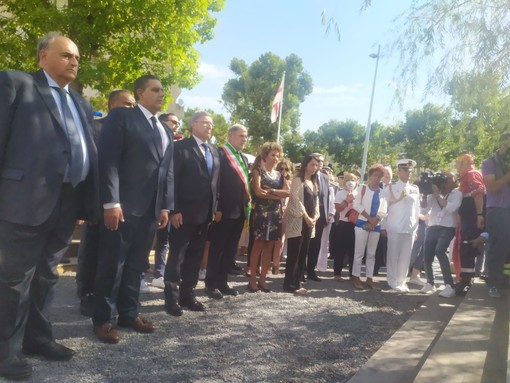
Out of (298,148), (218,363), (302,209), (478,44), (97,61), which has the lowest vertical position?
(218,363)

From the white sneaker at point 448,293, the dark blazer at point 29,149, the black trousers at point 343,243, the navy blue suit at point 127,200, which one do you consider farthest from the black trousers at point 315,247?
the dark blazer at point 29,149

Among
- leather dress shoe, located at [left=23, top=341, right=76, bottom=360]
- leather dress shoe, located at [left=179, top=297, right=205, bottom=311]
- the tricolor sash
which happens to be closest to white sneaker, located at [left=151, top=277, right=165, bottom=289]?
leather dress shoe, located at [left=179, top=297, right=205, bottom=311]

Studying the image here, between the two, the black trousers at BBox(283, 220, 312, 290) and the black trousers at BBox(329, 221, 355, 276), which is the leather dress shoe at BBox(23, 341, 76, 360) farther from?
the black trousers at BBox(329, 221, 355, 276)

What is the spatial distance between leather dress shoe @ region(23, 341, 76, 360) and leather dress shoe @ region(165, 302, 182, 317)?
1537mm

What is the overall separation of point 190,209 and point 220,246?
111 centimetres

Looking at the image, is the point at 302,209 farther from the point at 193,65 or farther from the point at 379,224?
the point at 193,65

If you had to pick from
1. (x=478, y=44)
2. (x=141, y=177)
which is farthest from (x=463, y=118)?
(x=141, y=177)

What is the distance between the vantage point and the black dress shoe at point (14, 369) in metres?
3.00

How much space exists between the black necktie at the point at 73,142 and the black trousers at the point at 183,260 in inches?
Answer: 71.9

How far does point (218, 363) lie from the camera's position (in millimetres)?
3684

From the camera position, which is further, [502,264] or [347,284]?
[347,284]

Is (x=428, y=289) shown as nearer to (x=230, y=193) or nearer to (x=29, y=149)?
(x=230, y=193)

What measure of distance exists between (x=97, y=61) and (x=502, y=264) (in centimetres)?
1124

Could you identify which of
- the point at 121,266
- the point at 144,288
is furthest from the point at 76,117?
the point at 144,288
